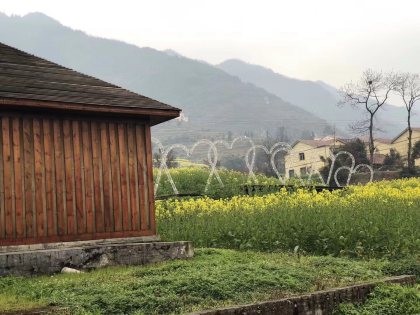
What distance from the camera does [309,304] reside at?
26.5 feet

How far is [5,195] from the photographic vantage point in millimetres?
11016

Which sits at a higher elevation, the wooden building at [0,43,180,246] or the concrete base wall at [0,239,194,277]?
the wooden building at [0,43,180,246]

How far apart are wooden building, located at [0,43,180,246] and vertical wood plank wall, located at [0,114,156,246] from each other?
0.02 meters

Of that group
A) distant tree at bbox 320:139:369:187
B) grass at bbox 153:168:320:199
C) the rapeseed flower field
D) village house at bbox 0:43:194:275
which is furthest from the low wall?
distant tree at bbox 320:139:369:187

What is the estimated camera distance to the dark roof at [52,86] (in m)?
11.2

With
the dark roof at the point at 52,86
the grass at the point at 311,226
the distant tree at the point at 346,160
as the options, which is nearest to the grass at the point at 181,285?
the grass at the point at 311,226

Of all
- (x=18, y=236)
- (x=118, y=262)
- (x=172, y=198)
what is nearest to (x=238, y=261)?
(x=118, y=262)

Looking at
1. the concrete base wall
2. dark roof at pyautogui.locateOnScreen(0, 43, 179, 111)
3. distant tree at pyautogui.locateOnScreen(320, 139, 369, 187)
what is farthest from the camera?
distant tree at pyautogui.locateOnScreen(320, 139, 369, 187)

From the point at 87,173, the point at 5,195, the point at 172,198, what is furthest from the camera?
the point at 172,198

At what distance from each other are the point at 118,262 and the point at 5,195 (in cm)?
252

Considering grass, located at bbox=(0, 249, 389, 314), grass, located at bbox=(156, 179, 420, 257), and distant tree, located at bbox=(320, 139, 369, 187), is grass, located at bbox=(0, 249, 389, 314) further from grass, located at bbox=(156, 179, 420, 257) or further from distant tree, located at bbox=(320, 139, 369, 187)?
distant tree, located at bbox=(320, 139, 369, 187)

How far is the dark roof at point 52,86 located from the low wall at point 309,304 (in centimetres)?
569

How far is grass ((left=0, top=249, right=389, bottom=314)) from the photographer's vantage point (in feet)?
24.6

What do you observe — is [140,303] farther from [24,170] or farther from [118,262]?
[24,170]
